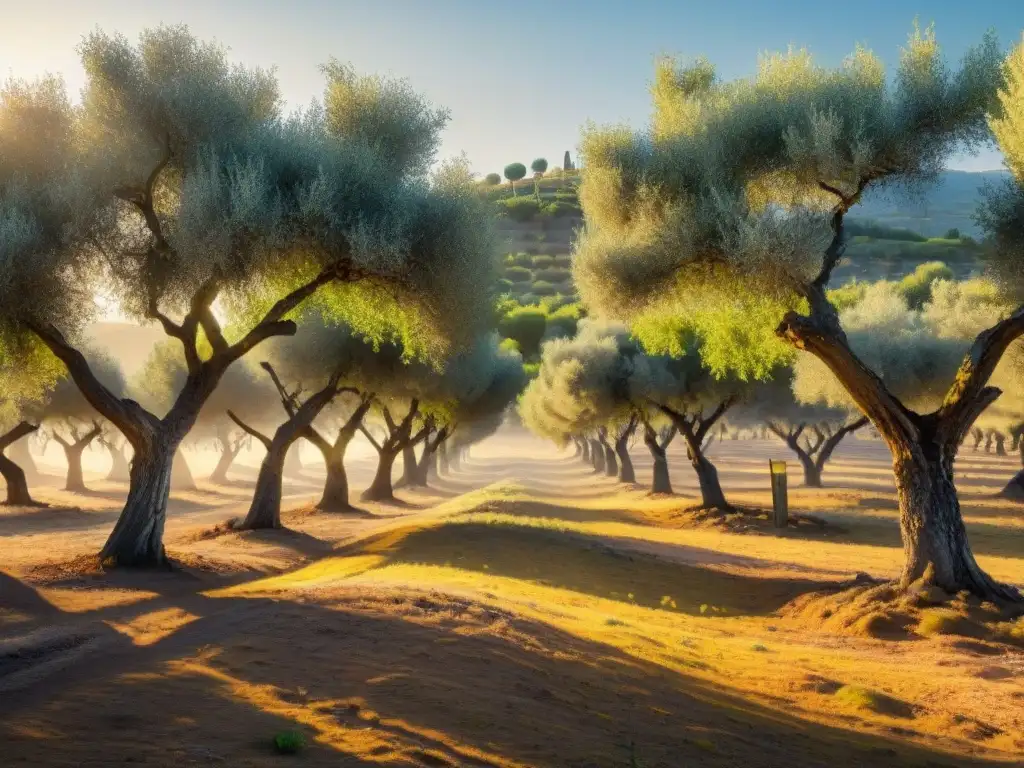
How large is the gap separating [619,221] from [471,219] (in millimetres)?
2998

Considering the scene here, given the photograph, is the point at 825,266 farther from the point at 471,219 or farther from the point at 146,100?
the point at 146,100

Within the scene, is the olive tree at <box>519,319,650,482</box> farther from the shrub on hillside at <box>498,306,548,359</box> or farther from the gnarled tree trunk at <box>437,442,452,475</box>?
the gnarled tree trunk at <box>437,442,452,475</box>

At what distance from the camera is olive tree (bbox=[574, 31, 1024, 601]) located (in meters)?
14.0

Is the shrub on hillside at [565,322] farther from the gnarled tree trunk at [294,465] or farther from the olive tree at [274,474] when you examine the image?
the olive tree at [274,474]

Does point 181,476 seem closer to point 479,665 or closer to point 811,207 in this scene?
point 811,207

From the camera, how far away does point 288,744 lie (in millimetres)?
5551

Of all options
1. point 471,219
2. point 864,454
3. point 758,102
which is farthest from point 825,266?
point 864,454

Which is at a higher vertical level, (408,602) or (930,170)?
(930,170)

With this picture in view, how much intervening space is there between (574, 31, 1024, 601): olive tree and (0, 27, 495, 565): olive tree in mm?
3503

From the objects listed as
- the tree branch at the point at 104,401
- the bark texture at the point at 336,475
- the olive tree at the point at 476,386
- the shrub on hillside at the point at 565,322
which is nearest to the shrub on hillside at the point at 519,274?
A: the shrub on hillside at the point at 565,322

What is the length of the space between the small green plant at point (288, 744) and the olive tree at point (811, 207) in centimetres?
1086

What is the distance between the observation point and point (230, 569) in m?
18.1

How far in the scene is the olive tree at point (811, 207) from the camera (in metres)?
14.0

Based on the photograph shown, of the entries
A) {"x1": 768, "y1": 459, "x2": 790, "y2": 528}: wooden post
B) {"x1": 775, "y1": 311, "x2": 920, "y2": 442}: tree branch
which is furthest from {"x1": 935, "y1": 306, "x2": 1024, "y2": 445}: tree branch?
{"x1": 768, "y1": 459, "x2": 790, "y2": 528}: wooden post
